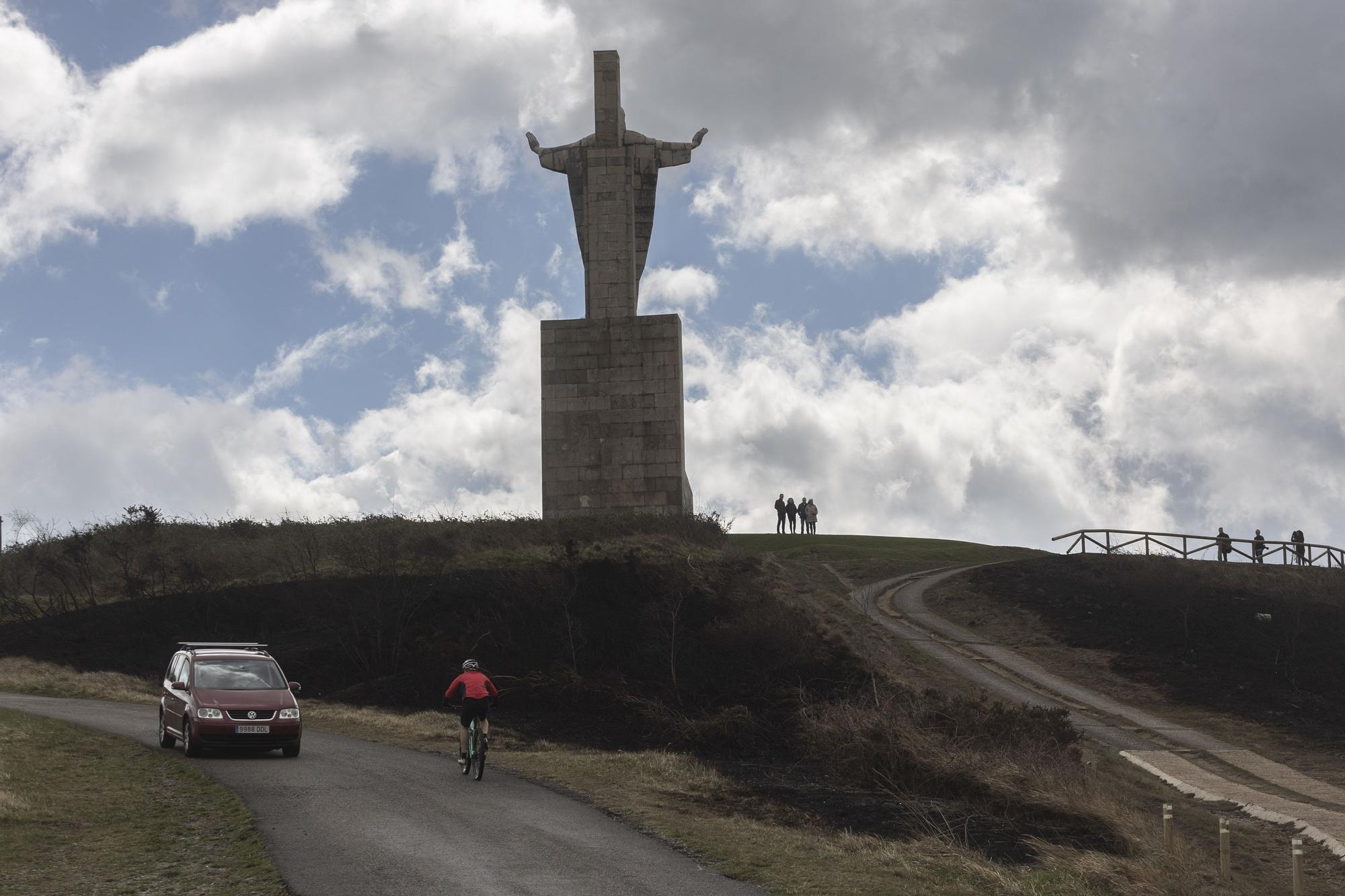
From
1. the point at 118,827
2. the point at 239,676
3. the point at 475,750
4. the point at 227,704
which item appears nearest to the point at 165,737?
the point at 239,676

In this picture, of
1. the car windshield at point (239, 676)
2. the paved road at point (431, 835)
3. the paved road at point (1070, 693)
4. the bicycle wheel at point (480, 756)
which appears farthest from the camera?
the paved road at point (1070, 693)

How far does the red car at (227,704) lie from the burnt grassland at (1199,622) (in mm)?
21298

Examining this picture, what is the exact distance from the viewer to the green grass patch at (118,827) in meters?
11.4

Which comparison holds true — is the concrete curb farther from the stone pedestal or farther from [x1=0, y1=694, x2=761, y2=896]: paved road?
the stone pedestal

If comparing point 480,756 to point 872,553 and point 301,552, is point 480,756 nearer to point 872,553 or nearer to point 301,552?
point 301,552

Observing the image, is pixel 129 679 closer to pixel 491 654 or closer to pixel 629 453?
pixel 491 654

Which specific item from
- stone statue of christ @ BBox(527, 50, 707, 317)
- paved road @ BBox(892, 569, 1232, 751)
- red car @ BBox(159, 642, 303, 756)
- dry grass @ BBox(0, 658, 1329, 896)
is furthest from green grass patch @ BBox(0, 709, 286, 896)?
stone statue of christ @ BBox(527, 50, 707, 317)

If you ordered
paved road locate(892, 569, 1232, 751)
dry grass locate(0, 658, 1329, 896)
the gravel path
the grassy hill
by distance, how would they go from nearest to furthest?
dry grass locate(0, 658, 1329, 896) < the gravel path < paved road locate(892, 569, 1232, 751) < the grassy hill

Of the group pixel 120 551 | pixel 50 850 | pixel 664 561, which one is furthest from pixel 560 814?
pixel 120 551

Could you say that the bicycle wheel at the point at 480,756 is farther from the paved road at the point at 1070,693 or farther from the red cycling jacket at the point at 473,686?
the paved road at the point at 1070,693

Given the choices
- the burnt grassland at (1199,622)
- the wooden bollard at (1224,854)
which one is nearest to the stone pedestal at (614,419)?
the burnt grassland at (1199,622)

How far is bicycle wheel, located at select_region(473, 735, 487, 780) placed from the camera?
17109 millimetres

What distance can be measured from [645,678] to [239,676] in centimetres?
1036

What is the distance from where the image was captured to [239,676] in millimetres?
19344
